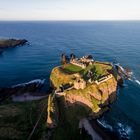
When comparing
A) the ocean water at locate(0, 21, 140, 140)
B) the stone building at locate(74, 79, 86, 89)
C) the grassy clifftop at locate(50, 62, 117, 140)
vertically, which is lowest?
the ocean water at locate(0, 21, 140, 140)

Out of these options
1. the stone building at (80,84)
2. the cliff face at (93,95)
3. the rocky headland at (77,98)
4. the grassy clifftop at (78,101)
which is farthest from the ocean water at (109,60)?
the stone building at (80,84)

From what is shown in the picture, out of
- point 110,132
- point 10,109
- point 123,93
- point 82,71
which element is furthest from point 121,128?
point 10,109

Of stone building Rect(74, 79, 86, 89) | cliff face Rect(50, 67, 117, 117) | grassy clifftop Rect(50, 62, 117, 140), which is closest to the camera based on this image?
grassy clifftop Rect(50, 62, 117, 140)

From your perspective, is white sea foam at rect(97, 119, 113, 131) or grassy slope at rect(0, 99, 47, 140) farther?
white sea foam at rect(97, 119, 113, 131)

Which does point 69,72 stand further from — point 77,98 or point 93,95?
point 77,98

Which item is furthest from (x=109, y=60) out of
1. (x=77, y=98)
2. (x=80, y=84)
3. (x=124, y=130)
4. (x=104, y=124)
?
(x=124, y=130)

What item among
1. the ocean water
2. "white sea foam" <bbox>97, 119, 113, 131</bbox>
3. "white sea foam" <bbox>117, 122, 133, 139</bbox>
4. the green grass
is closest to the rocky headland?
the green grass

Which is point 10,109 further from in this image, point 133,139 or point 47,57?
point 47,57

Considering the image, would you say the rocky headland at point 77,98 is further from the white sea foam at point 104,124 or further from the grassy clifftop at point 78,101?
the white sea foam at point 104,124

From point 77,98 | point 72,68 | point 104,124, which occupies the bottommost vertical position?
point 104,124

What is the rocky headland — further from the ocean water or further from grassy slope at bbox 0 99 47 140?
the ocean water
